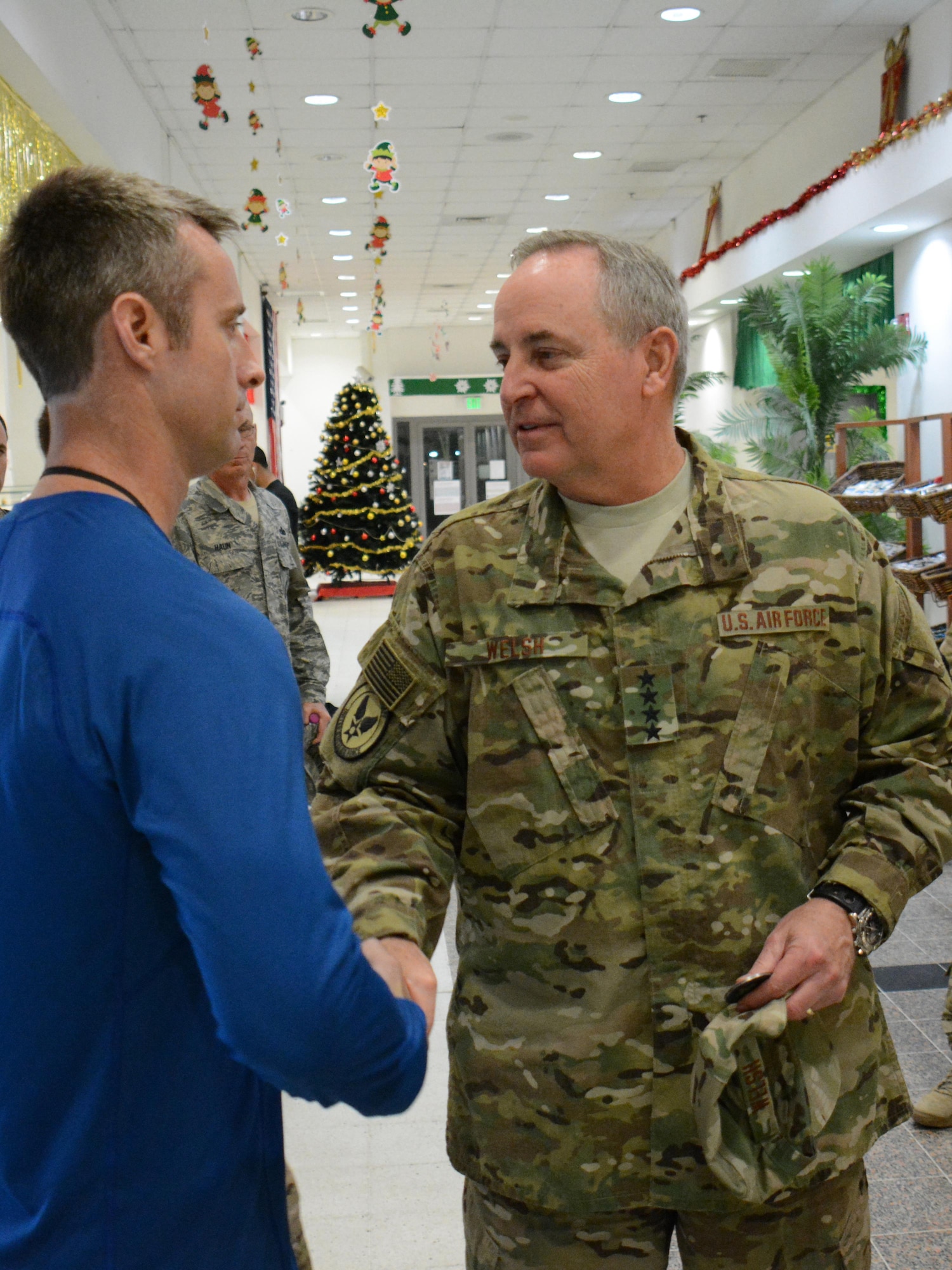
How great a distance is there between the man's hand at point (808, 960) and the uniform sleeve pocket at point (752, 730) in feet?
0.48

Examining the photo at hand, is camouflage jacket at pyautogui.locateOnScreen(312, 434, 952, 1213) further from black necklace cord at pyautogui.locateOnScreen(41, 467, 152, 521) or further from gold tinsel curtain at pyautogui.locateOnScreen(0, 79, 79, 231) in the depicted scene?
gold tinsel curtain at pyautogui.locateOnScreen(0, 79, 79, 231)

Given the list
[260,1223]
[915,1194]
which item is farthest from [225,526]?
[260,1223]

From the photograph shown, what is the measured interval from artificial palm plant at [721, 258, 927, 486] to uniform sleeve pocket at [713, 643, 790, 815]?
23.8ft

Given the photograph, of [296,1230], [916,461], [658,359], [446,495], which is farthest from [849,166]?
[446,495]

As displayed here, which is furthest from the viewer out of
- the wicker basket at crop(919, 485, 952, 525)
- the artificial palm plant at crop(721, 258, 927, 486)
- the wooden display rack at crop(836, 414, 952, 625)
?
the artificial palm plant at crop(721, 258, 927, 486)

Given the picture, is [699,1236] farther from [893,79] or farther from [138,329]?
[893,79]

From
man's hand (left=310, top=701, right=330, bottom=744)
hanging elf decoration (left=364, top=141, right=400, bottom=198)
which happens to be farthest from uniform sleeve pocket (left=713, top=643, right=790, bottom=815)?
hanging elf decoration (left=364, top=141, right=400, bottom=198)

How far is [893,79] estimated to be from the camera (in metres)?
8.47

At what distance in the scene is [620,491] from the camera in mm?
1605

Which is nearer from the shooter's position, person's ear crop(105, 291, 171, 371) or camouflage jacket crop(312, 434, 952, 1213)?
person's ear crop(105, 291, 171, 371)

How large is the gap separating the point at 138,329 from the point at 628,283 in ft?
2.57

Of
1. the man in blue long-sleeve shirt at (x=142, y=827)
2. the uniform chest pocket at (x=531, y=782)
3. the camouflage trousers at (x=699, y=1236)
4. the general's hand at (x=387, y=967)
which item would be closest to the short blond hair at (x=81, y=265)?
the man in blue long-sleeve shirt at (x=142, y=827)

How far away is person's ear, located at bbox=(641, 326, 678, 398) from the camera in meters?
1.61

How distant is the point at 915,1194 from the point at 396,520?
14059 mm
